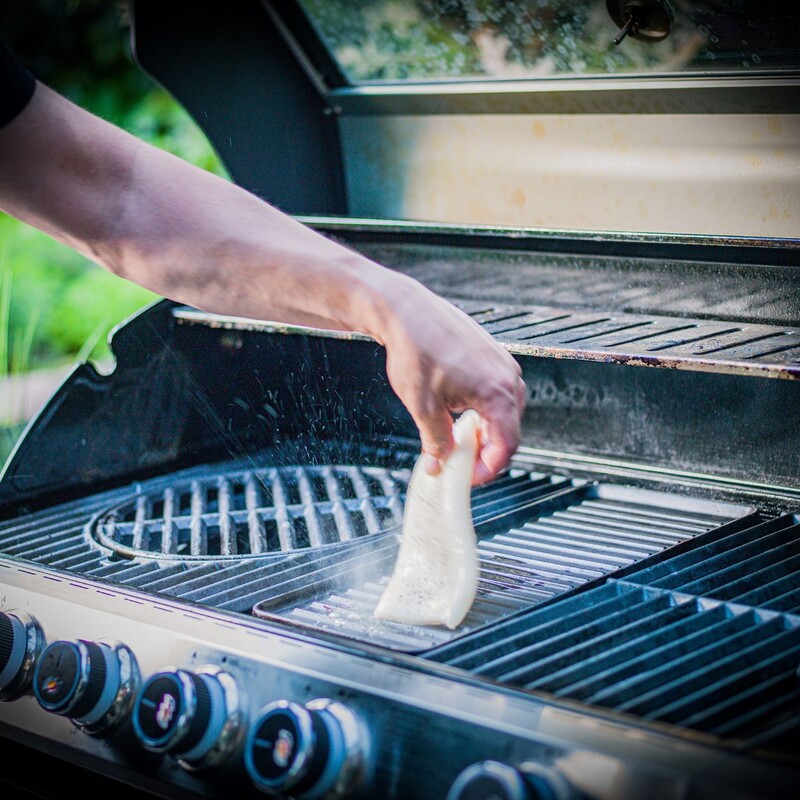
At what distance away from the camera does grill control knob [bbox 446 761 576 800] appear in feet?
2.71

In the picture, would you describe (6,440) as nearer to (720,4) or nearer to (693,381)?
(693,381)

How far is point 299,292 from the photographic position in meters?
1.12

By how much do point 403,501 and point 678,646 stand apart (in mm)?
682

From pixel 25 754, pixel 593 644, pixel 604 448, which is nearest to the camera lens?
pixel 593 644

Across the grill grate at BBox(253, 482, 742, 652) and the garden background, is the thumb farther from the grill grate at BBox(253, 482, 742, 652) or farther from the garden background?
the garden background

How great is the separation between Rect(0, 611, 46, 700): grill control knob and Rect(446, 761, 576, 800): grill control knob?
621 mm

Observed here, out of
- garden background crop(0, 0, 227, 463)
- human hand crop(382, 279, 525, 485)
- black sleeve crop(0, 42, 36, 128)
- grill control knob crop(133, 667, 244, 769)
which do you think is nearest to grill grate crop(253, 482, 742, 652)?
grill control knob crop(133, 667, 244, 769)

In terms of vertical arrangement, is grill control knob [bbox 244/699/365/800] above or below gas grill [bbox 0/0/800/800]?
below

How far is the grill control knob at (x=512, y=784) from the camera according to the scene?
825 millimetres

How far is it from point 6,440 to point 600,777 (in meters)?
2.34

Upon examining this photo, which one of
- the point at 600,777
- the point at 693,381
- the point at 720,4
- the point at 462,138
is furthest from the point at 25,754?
the point at 720,4

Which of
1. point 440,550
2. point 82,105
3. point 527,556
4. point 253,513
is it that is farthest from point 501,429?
point 82,105

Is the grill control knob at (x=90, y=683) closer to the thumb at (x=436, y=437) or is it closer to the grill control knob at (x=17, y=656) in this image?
the grill control knob at (x=17, y=656)

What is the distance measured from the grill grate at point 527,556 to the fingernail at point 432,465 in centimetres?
18
